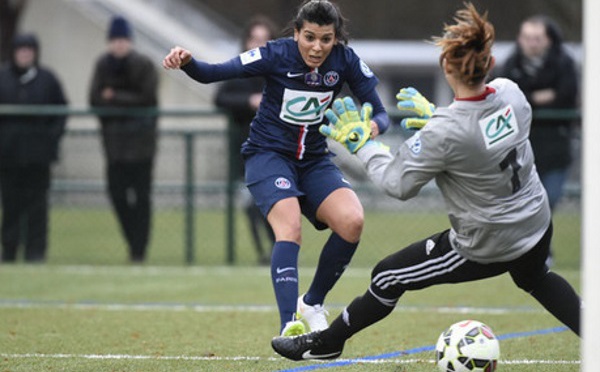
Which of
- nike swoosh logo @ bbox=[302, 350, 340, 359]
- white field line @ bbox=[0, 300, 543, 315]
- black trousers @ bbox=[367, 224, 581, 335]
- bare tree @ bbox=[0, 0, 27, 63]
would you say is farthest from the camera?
bare tree @ bbox=[0, 0, 27, 63]

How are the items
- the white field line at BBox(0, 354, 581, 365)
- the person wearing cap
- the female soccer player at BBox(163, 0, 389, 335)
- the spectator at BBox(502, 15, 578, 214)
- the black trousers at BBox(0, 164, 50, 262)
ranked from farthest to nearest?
the black trousers at BBox(0, 164, 50, 262)
the person wearing cap
the spectator at BBox(502, 15, 578, 214)
the female soccer player at BBox(163, 0, 389, 335)
the white field line at BBox(0, 354, 581, 365)

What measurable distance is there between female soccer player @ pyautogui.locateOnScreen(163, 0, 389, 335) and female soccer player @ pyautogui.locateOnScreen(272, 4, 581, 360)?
817 millimetres

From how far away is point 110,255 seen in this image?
1221 cm

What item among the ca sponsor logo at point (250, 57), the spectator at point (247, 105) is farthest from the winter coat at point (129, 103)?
the ca sponsor logo at point (250, 57)

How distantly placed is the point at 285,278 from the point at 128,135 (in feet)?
19.4

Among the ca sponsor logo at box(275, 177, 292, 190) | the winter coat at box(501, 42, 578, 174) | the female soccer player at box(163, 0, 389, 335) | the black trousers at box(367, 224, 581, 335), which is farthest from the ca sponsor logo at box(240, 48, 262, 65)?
the winter coat at box(501, 42, 578, 174)

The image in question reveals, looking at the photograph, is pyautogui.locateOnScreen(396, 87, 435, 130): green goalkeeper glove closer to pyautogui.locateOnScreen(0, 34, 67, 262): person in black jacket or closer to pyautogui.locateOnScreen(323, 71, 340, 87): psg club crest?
pyautogui.locateOnScreen(323, 71, 340, 87): psg club crest

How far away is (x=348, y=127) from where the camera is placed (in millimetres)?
5512

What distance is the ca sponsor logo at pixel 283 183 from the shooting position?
650 centimetres

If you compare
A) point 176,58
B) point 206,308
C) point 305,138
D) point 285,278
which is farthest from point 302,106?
point 206,308

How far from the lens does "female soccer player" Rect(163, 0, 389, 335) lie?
645 cm

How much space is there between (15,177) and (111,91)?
138cm

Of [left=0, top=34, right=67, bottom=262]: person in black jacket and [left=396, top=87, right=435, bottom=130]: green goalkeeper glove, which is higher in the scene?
[left=396, top=87, right=435, bottom=130]: green goalkeeper glove

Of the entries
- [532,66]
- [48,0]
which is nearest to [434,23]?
[48,0]
